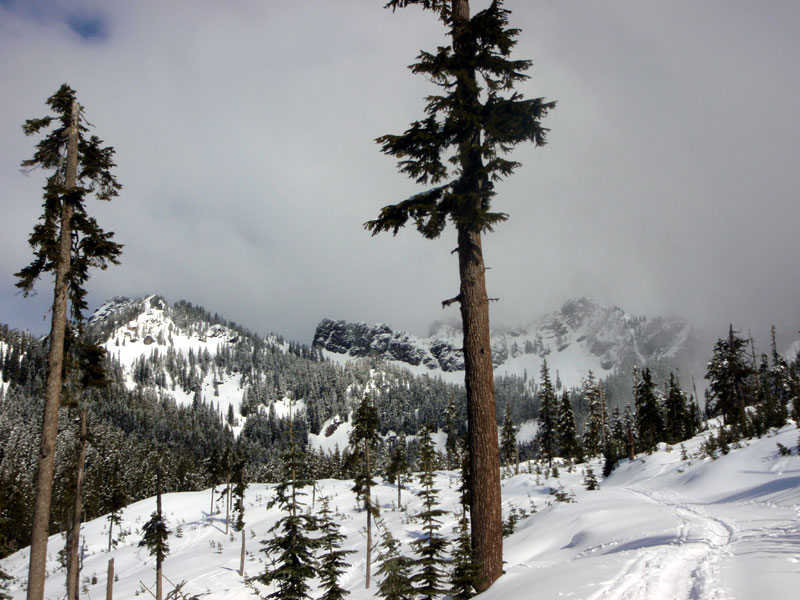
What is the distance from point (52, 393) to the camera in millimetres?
9930

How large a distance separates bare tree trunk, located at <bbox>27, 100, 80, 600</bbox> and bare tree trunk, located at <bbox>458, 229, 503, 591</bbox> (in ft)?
26.3

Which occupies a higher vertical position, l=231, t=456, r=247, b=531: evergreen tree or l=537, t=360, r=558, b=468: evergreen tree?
l=537, t=360, r=558, b=468: evergreen tree

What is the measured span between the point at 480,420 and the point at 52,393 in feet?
29.6

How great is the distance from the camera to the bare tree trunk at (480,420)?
24.3 feet

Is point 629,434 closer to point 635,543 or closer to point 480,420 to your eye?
point 635,543

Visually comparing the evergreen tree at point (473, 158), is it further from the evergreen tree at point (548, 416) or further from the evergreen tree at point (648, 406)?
the evergreen tree at point (548, 416)

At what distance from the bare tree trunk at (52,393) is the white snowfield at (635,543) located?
16.7 feet

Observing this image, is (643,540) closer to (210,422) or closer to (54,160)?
(54,160)

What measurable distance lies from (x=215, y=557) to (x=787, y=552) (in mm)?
45533

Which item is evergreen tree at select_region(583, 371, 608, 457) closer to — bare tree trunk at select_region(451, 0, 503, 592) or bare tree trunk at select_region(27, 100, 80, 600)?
bare tree trunk at select_region(451, 0, 503, 592)

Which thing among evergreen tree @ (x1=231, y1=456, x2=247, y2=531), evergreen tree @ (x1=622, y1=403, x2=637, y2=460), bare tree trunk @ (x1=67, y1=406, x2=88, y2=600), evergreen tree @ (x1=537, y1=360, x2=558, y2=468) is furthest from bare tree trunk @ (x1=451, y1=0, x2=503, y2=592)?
evergreen tree @ (x1=537, y1=360, x2=558, y2=468)

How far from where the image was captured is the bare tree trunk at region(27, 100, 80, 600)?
361 inches

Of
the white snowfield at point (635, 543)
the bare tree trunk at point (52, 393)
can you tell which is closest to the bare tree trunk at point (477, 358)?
the white snowfield at point (635, 543)

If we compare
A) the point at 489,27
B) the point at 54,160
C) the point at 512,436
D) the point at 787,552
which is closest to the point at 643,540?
the point at 787,552
